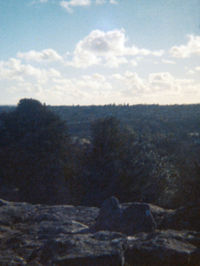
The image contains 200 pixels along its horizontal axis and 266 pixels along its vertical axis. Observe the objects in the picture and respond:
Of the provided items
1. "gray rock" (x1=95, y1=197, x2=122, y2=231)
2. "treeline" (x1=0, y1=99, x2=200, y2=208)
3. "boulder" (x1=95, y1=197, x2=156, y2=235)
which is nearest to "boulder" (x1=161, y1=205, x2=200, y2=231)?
"boulder" (x1=95, y1=197, x2=156, y2=235)

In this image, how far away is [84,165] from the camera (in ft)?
54.0

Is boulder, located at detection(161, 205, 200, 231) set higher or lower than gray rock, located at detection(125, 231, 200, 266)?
lower

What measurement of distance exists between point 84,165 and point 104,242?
1198 cm

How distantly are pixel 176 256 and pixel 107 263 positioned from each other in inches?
42.4

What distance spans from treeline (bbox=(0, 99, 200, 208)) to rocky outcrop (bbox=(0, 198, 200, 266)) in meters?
5.36

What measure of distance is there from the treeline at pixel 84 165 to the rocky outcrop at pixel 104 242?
5358mm

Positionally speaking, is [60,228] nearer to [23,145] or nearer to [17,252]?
[17,252]

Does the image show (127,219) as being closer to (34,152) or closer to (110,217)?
(110,217)

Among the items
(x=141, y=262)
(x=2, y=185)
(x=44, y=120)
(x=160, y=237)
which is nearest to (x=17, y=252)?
(x=141, y=262)

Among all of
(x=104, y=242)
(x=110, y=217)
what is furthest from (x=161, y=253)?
(x=110, y=217)

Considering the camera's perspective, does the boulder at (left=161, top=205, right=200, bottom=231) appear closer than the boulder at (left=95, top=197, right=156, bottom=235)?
No

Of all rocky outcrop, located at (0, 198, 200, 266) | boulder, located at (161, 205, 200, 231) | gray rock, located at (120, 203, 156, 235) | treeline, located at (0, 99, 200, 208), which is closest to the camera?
rocky outcrop, located at (0, 198, 200, 266)

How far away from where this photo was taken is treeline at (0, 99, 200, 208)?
49.4 ft

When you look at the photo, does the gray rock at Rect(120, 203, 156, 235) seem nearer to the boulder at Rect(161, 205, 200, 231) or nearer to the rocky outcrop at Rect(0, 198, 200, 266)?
the rocky outcrop at Rect(0, 198, 200, 266)
